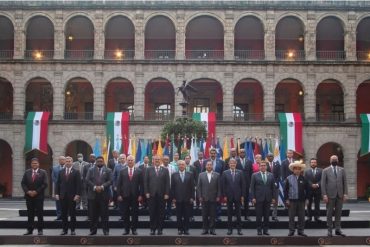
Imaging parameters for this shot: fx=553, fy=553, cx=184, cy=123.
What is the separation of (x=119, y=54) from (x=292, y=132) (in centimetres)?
1430

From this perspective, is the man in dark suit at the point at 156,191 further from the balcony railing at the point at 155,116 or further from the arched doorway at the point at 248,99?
the arched doorway at the point at 248,99

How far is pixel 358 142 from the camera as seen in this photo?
40656mm

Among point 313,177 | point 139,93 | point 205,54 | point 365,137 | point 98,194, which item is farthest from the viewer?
point 205,54

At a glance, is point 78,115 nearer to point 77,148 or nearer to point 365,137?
point 77,148

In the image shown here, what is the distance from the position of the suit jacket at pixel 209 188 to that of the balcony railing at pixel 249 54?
27330 mm

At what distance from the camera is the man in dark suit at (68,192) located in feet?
52.9

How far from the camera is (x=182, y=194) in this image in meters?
16.4

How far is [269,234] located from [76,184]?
19.3ft

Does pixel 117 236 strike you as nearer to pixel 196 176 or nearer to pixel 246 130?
pixel 196 176

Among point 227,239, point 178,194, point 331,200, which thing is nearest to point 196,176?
point 178,194

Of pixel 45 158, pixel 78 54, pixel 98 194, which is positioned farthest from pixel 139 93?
pixel 98 194

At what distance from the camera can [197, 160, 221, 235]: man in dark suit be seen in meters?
16.3

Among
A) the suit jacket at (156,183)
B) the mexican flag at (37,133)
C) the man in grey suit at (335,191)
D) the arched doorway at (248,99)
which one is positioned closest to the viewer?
the man in grey suit at (335,191)

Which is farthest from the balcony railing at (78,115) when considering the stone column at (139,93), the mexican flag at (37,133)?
the stone column at (139,93)
